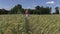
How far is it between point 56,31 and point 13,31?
1137 mm

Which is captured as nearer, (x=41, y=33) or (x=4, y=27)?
(x=4, y=27)

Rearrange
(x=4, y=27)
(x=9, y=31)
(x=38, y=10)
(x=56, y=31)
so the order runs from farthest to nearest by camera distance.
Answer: (x=38, y=10) → (x=56, y=31) → (x=4, y=27) → (x=9, y=31)

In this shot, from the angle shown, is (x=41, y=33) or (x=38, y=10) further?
(x=38, y=10)

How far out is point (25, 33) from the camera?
11.7 feet

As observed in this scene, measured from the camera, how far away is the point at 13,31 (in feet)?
11.5

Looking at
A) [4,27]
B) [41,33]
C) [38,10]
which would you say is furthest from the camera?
[38,10]

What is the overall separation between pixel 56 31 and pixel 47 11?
45.7 metres

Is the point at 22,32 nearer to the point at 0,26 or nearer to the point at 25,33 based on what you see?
the point at 25,33

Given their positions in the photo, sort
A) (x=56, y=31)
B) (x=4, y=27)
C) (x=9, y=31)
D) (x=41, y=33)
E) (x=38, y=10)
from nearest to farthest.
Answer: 1. (x=9, y=31)
2. (x=4, y=27)
3. (x=41, y=33)
4. (x=56, y=31)
5. (x=38, y=10)

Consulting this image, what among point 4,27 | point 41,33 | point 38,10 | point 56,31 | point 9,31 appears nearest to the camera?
point 9,31

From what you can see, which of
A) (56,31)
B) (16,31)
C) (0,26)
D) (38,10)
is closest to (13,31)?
(16,31)

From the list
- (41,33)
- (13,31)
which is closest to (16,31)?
(13,31)

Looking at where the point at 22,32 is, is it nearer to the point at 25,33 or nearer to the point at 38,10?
the point at 25,33

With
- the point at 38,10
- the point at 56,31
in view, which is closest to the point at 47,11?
the point at 38,10
